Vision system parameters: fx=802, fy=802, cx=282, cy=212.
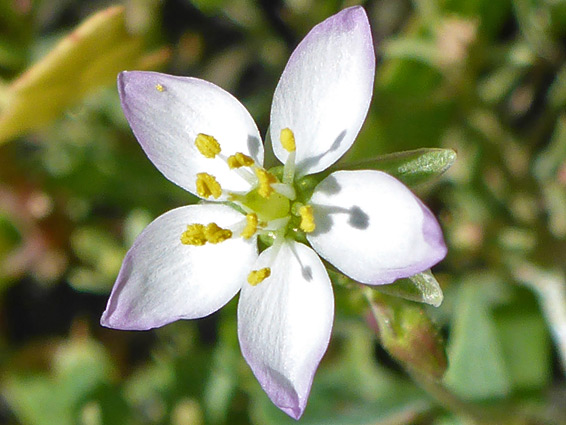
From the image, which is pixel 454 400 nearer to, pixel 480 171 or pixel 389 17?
pixel 480 171

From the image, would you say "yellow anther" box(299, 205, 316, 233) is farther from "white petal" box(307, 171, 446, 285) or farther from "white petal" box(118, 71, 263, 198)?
"white petal" box(118, 71, 263, 198)

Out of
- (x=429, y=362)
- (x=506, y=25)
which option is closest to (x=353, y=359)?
(x=429, y=362)

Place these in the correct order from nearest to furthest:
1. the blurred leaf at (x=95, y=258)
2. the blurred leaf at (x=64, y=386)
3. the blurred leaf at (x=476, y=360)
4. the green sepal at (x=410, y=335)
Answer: the green sepal at (x=410, y=335) → the blurred leaf at (x=476, y=360) → the blurred leaf at (x=95, y=258) → the blurred leaf at (x=64, y=386)

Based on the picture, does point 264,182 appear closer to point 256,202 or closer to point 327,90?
point 256,202

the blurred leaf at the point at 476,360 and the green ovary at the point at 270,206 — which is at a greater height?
the green ovary at the point at 270,206

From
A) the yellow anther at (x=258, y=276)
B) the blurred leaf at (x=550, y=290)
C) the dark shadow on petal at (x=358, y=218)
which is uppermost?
the dark shadow on petal at (x=358, y=218)

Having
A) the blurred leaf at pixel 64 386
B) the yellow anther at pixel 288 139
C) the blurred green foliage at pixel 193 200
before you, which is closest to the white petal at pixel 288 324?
the yellow anther at pixel 288 139

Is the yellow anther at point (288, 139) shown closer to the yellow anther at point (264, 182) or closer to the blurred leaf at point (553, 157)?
the yellow anther at point (264, 182)

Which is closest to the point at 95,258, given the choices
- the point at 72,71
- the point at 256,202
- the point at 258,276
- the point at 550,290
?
the point at 72,71
